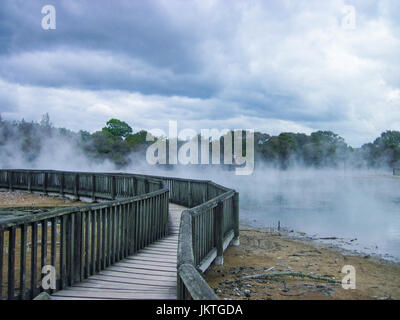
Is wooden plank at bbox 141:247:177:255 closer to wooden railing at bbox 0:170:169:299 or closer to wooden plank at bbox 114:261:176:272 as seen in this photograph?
wooden railing at bbox 0:170:169:299

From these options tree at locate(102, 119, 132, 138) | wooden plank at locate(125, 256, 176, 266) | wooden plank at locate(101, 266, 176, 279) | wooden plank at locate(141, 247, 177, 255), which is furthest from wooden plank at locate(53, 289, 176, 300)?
tree at locate(102, 119, 132, 138)

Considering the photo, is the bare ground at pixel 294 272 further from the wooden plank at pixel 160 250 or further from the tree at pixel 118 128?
the tree at pixel 118 128

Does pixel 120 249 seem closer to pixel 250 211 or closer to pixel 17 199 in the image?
pixel 17 199

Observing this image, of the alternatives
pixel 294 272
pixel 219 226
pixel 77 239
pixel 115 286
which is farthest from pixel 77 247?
pixel 294 272

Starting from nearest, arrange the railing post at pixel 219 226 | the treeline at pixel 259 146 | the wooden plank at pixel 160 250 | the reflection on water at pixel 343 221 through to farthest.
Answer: the wooden plank at pixel 160 250 → the railing post at pixel 219 226 → the reflection on water at pixel 343 221 → the treeline at pixel 259 146

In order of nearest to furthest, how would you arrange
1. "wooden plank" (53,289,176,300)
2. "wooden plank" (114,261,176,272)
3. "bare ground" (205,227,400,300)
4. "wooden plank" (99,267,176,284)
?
"wooden plank" (53,289,176,300) < "wooden plank" (99,267,176,284) < "wooden plank" (114,261,176,272) < "bare ground" (205,227,400,300)

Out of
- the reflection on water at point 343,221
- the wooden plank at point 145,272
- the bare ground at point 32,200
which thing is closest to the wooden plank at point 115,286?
the wooden plank at point 145,272

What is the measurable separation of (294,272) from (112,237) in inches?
184

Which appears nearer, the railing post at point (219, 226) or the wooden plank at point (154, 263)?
the wooden plank at point (154, 263)

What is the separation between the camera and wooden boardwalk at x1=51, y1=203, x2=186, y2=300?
4398 mm

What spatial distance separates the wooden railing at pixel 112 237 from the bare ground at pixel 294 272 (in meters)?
0.61

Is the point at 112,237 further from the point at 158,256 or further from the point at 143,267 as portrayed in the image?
the point at 158,256

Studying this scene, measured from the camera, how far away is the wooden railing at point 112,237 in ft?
12.4

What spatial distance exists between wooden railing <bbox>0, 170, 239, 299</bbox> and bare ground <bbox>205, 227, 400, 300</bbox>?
0.61m
